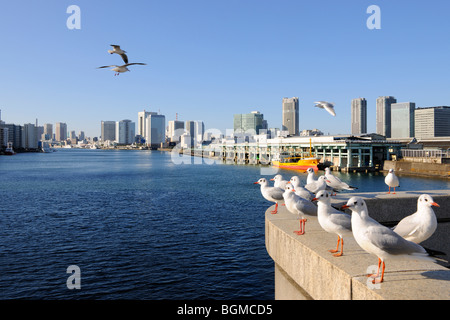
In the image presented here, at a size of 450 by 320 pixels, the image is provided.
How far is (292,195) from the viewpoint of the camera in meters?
10.3

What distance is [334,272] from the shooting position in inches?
264

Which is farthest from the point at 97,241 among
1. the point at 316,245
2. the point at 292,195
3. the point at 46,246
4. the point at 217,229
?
the point at 316,245

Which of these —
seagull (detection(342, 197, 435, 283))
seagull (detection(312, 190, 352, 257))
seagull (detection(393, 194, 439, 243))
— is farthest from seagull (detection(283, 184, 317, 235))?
seagull (detection(342, 197, 435, 283))

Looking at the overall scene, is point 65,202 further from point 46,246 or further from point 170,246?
point 170,246

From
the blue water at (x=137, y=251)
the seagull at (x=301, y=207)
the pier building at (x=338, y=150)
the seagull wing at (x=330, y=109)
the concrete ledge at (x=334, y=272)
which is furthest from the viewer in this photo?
the pier building at (x=338, y=150)

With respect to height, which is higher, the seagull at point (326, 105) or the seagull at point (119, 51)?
the seagull at point (119, 51)

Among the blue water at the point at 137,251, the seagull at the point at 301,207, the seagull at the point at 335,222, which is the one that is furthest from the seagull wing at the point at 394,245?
the blue water at the point at 137,251

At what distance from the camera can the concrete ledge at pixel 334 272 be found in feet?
19.2

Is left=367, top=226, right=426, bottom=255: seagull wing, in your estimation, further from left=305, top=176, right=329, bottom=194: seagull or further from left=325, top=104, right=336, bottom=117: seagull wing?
left=325, top=104, right=336, bottom=117: seagull wing

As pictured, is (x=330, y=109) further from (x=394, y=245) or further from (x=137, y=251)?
(x=137, y=251)

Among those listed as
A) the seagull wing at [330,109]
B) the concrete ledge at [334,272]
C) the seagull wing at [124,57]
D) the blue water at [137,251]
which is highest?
the seagull wing at [124,57]

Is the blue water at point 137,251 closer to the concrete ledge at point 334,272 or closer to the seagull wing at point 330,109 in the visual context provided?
the concrete ledge at point 334,272

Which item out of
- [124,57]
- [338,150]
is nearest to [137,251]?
[124,57]
